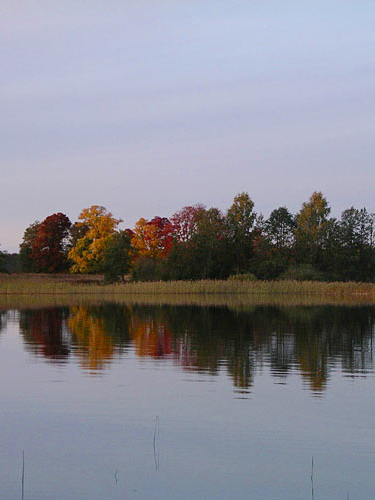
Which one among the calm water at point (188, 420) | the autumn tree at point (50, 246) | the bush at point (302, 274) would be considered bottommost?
the calm water at point (188, 420)

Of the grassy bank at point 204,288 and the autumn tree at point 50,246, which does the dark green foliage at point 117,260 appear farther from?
the autumn tree at point 50,246

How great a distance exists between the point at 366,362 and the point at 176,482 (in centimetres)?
1253

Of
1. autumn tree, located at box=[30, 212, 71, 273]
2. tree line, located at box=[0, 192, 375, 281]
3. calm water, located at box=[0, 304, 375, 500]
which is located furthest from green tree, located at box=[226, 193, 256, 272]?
calm water, located at box=[0, 304, 375, 500]

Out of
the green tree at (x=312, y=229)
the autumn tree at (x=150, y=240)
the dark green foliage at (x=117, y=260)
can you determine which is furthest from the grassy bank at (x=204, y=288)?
the autumn tree at (x=150, y=240)

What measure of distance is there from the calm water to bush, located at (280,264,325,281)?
5958cm

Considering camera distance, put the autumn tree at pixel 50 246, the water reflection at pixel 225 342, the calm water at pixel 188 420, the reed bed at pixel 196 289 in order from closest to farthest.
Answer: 1. the calm water at pixel 188 420
2. the water reflection at pixel 225 342
3. the reed bed at pixel 196 289
4. the autumn tree at pixel 50 246

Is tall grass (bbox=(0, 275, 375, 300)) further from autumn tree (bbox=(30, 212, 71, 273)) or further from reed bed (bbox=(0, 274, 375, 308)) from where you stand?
autumn tree (bbox=(30, 212, 71, 273))

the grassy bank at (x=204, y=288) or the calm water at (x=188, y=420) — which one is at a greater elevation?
the grassy bank at (x=204, y=288)

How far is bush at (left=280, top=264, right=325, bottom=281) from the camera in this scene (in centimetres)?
8494

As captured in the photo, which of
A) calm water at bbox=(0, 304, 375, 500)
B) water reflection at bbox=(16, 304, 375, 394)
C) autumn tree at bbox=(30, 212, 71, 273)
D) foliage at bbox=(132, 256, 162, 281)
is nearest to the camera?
calm water at bbox=(0, 304, 375, 500)

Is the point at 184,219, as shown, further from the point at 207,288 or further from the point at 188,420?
the point at 188,420

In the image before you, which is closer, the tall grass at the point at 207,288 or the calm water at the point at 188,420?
the calm water at the point at 188,420

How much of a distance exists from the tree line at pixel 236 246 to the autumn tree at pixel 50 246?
4856mm

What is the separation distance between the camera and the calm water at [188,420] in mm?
9195
